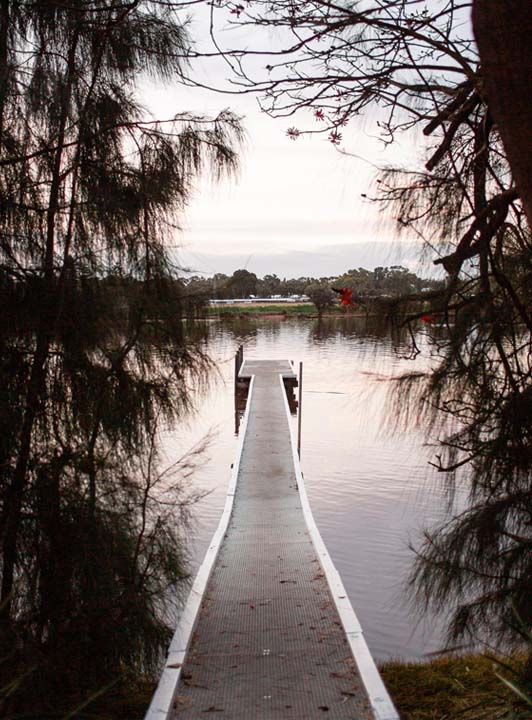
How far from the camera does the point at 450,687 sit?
4.28 meters

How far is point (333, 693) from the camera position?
291 centimetres

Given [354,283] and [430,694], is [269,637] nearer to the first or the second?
[430,694]

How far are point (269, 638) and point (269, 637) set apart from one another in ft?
0.04

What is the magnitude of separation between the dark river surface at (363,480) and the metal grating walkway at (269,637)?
513mm

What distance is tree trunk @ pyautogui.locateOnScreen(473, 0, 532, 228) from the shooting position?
145 centimetres

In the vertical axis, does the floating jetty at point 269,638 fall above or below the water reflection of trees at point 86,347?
below

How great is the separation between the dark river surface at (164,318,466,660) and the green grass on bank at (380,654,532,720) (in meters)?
0.37

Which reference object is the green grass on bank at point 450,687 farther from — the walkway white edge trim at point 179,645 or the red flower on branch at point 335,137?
the red flower on branch at point 335,137

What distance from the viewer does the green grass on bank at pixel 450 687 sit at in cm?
310

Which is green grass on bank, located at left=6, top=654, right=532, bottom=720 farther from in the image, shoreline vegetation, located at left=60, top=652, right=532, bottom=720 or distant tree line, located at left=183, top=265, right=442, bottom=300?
distant tree line, located at left=183, top=265, right=442, bottom=300

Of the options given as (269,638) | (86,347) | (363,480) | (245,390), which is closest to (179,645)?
(269,638)

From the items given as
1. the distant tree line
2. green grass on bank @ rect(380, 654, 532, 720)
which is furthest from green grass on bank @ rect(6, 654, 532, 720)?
the distant tree line

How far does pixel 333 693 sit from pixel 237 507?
12.3ft

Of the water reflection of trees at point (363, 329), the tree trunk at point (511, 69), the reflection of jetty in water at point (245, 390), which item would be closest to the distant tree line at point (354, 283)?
the water reflection of trees at point (363, 329)
